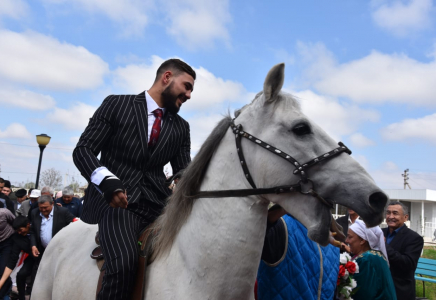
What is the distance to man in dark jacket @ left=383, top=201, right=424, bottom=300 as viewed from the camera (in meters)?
5.62

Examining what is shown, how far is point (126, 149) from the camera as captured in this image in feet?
9.36

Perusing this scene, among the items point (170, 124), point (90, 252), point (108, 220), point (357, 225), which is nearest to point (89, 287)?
point (90, 252)

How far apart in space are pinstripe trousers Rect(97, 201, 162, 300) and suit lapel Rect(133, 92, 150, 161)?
0.50 m

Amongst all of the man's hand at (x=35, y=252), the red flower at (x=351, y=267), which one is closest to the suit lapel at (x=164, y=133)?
the red flower at (x=351, y=267)

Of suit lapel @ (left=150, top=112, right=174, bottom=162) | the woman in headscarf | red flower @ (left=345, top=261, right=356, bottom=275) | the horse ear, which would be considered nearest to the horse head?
the horse ear

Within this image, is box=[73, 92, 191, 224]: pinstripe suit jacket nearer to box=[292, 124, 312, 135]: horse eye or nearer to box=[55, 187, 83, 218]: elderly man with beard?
box=[292, 124, 312, 135]: horse eye

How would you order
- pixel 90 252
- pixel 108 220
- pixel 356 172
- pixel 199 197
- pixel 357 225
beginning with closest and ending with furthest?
pixel 356 172
pixel 199 197
pixel 108 220
pixel 90 252
pixel 357 225

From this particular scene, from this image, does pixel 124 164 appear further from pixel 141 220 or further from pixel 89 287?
pixel 89 287

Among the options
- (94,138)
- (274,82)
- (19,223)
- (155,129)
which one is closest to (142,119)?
(155,129)

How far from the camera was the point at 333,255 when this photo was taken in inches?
146

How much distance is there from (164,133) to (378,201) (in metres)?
1.76

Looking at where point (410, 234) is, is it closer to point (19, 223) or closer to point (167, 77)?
point (167, 77)

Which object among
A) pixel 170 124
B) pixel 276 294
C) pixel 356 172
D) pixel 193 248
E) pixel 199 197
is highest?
pixel 170 124

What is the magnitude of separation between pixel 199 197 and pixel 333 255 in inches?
78.8
